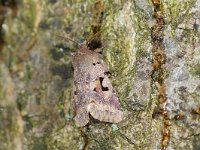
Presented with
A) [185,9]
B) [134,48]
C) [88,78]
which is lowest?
[88,78]

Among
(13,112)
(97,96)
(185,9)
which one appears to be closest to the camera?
(185,9)

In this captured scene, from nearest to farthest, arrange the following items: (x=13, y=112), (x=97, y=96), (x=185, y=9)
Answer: (x=185, y=9), (x=97, y=96), (x=13, y=112)

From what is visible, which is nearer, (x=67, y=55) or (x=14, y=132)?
(x=67, y=55)

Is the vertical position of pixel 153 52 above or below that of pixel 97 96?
above

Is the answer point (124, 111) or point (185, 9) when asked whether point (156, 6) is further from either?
point (124, 111)

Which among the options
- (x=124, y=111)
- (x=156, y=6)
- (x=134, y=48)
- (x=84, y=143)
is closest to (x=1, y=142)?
(x=84, y=143)
